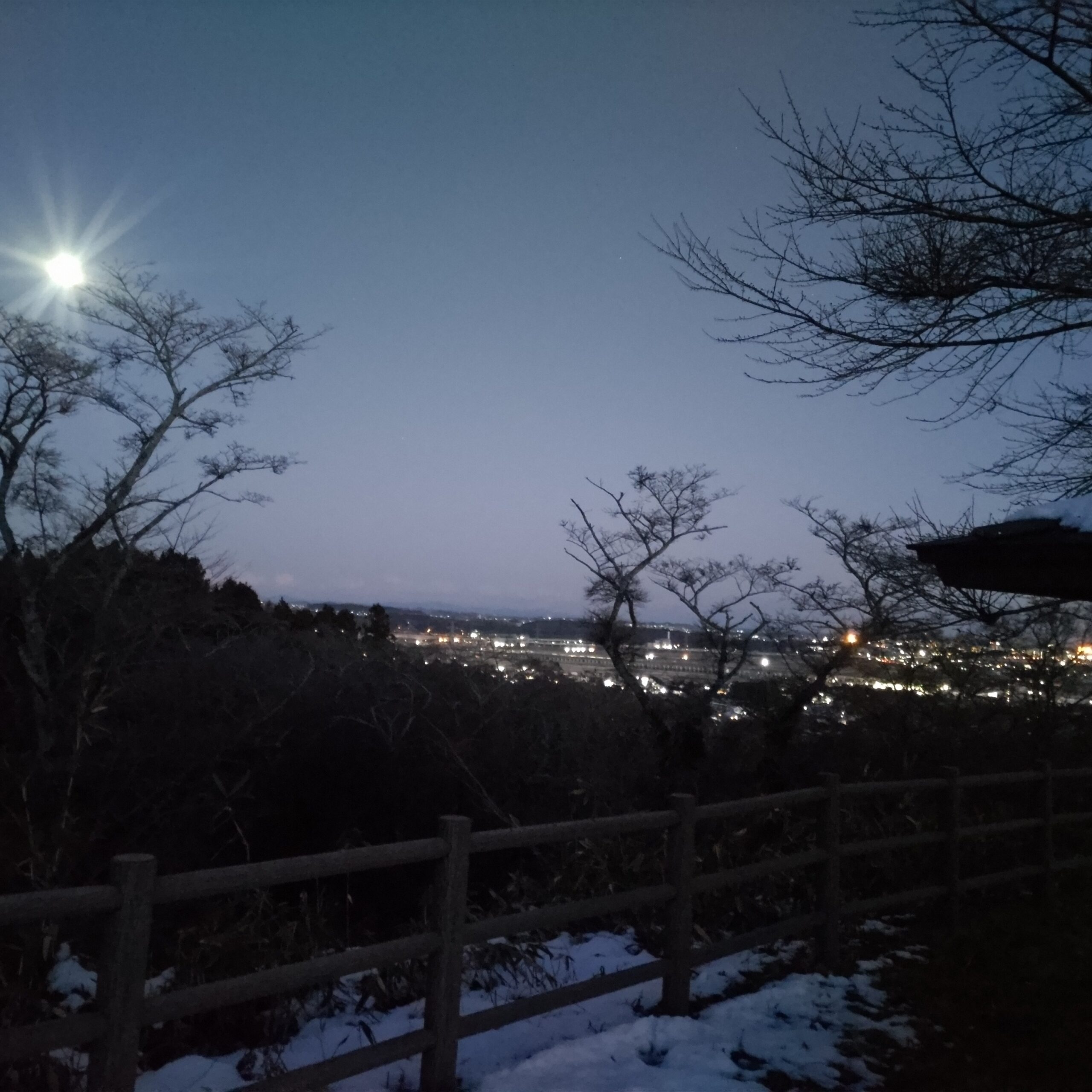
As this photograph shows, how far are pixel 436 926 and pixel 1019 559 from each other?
9.91ft

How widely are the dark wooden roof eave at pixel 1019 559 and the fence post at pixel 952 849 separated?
2543 mm

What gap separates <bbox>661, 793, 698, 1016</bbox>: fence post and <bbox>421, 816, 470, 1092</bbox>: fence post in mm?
1424

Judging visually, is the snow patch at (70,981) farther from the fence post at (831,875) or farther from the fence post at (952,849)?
the fence post at (952,849)

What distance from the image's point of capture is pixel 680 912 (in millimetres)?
5148

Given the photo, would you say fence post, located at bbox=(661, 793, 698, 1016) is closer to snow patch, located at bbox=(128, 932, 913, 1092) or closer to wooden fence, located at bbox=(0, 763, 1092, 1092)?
wooden fence, located at bbox=(0, 763, 1092, 1092)

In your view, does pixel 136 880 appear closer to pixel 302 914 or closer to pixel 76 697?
pixel 302 914

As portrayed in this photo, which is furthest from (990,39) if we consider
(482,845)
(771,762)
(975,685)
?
(771,762)

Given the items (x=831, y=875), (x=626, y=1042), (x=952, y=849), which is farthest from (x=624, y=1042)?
(x=952, y=849)

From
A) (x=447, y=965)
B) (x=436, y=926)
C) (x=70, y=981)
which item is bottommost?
(x=70, y=981)

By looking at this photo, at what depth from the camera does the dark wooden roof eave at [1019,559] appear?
4.10 m

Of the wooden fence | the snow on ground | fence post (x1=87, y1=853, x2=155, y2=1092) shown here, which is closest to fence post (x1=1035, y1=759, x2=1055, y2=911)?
the wooden fence

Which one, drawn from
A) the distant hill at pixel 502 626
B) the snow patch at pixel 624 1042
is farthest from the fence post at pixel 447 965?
the distant hill at pixel 502 626

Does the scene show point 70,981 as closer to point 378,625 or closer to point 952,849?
point 952,849

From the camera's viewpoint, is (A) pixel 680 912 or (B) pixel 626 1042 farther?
(A) pixel 680 912
